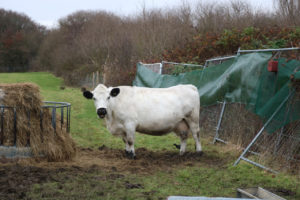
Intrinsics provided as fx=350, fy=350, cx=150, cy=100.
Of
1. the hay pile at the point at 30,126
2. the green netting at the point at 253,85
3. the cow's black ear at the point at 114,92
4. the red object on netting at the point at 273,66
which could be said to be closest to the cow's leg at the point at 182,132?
the green netting at the point at 253,85

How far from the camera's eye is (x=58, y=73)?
145 ft

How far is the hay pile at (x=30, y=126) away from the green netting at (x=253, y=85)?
3.90m

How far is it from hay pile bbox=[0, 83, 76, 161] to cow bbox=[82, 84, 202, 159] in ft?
3.60

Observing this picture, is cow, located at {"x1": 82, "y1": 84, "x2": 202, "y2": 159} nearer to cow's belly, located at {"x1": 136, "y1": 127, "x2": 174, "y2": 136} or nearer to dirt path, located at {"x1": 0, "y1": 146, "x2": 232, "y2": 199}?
cow's belly, located at {"x1": 136, "y1": 127, "x2": 174, "y2": 136}

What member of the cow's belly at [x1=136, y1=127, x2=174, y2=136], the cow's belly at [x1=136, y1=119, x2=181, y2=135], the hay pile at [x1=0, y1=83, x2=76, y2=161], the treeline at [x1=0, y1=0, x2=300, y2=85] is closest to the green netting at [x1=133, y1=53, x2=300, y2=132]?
the cow's belly at [x1=136, y1=119, x2=181, y2=135]

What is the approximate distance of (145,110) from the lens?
8.05 m

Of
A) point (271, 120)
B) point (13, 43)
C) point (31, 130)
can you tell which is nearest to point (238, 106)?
point (271, 120)

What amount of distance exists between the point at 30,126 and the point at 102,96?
164 cm

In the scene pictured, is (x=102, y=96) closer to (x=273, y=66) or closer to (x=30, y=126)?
(x=30, y=126)

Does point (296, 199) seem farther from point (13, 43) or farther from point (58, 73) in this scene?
point (13, 43)

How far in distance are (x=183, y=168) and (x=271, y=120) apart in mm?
1926

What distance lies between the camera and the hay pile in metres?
6.67

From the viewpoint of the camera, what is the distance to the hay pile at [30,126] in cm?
667

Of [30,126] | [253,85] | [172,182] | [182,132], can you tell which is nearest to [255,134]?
[253,85]
